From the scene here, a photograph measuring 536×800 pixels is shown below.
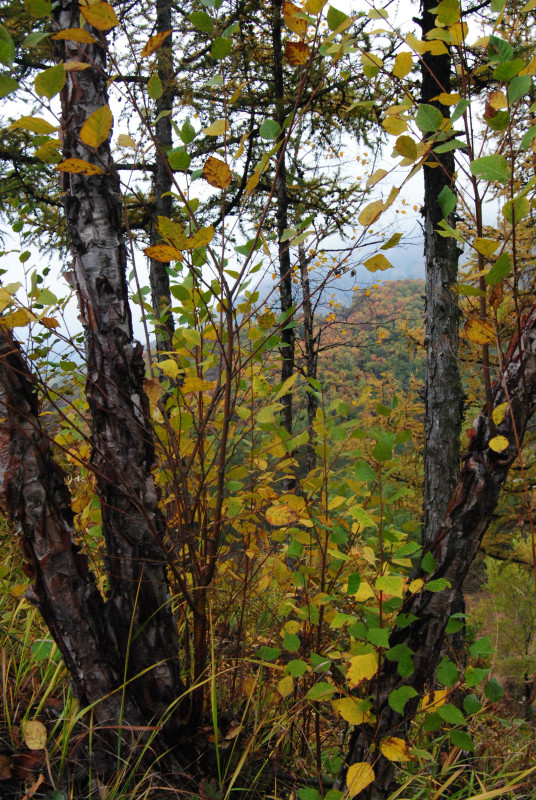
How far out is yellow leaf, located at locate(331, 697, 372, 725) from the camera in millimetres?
970

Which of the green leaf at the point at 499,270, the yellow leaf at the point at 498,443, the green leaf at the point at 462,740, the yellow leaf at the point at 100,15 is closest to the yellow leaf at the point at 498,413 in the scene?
the yellow leaf at the point at 498,443

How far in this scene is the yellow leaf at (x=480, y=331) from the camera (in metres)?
0.96

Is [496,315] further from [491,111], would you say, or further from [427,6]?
[427,6]

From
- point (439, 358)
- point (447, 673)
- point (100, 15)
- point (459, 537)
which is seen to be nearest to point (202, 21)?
point (100, 15)

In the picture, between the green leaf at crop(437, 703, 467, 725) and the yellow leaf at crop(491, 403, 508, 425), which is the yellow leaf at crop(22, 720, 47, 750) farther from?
the yellow leaf at crop(491, 403, 508, 425)

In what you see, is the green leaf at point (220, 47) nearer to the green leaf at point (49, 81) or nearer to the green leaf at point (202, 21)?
the green leaf at point (202, 21)

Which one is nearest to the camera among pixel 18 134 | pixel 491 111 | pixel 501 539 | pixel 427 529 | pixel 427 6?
pixel 491 111

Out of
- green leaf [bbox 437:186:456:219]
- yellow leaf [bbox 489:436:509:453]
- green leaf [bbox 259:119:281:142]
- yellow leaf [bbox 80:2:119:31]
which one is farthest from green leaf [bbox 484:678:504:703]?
yellow leaf [bbox 80:2:119:31]

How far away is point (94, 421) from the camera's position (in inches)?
47.4

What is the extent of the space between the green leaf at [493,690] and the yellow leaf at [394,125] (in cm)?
116

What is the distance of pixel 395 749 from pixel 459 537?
44 cm

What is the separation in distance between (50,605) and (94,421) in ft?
1.46

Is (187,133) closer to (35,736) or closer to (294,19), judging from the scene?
(294,19)

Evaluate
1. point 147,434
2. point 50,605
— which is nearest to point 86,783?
point 50,605
